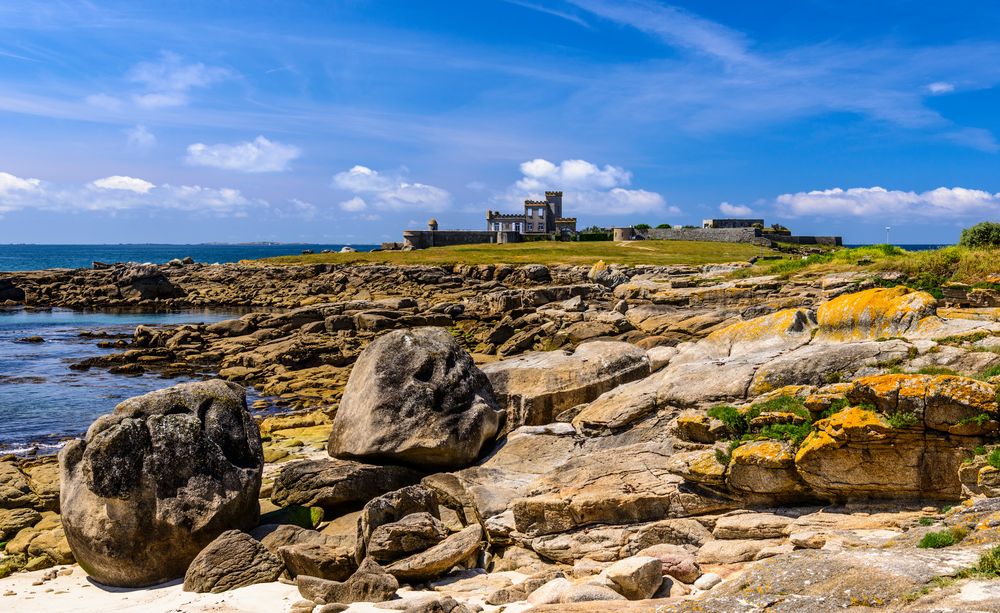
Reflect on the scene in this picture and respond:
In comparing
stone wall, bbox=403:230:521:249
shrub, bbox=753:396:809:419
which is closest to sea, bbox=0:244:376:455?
shrub, bbox=753:396:809:419

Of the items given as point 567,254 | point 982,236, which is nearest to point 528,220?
point 567,254

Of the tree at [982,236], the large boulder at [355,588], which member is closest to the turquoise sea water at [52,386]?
the large boulder at [355,588]

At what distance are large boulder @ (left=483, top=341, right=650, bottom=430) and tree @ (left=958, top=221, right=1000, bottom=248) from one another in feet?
72.3

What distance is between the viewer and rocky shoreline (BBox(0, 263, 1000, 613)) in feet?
33.0

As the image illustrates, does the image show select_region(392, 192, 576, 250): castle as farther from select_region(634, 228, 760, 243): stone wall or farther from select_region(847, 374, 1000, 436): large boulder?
select_region(847, 374, 1000, 436): large boulder

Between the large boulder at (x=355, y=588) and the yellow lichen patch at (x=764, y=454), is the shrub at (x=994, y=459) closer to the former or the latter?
the yellow lichen patch at (x=764, y=454)

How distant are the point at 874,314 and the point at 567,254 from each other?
Result: 70.0 meters

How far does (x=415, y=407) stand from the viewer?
17.5m

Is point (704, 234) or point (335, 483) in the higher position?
point (704, 234)

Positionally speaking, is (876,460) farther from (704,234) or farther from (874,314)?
(704,234)

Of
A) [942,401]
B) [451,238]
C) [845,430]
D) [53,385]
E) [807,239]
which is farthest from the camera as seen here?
[451,238]

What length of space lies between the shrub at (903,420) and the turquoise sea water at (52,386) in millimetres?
25290

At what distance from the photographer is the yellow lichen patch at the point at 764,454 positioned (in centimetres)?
1216

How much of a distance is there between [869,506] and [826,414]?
170 cm
